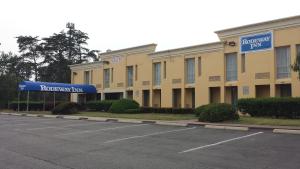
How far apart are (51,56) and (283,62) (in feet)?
166

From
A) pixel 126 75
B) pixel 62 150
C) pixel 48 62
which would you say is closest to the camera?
pixel 62 150

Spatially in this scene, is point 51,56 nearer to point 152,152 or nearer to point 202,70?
point 202,70

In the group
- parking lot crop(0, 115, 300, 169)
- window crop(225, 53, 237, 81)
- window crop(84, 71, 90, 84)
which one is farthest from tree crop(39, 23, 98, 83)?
parking lot crop(0, 115, 300, 169)

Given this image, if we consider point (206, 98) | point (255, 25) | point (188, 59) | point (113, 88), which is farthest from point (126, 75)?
point (255, 25)

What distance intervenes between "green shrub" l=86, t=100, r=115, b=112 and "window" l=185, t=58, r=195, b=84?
8.54 m

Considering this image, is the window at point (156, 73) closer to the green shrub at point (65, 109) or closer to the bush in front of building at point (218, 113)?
the green shrub at point (65, 109)

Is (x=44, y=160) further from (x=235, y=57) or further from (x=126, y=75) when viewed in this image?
(x=126, y=75)

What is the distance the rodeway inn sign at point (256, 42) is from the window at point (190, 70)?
6034 millimetres

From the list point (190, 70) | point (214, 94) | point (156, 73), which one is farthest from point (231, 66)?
point (156, 73)

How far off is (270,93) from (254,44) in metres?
4.01

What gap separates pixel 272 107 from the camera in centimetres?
2406

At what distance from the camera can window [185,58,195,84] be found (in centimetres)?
3441

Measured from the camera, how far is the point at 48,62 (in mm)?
69000

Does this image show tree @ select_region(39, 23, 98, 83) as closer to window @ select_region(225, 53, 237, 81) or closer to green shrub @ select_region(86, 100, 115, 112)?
green shrub @ select_region(86, 100, 115, 112)
